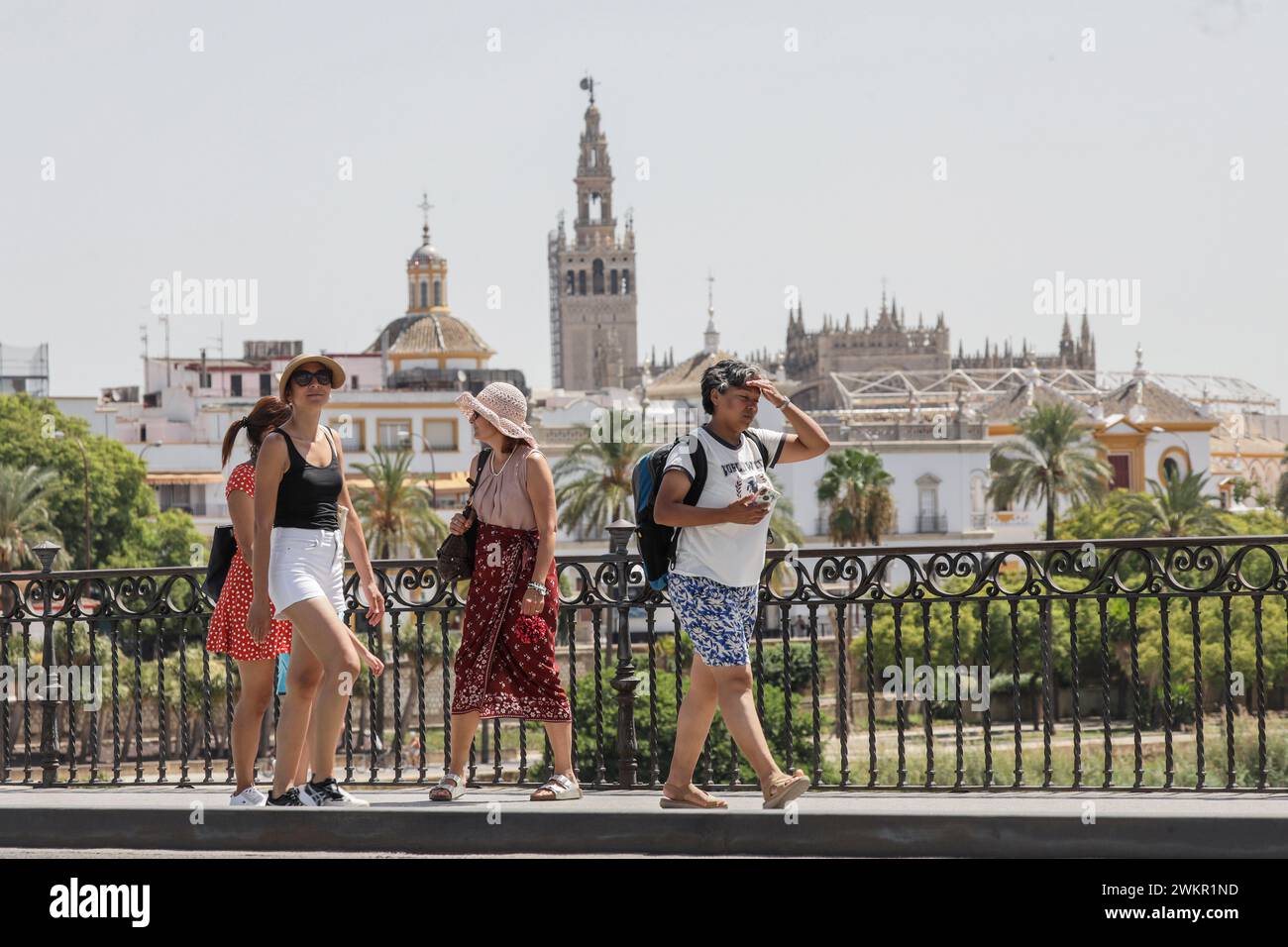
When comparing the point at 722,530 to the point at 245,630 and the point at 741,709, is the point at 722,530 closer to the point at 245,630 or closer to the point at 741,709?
the point at 741,709

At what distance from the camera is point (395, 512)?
171 feet

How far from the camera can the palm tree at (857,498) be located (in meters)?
66.7

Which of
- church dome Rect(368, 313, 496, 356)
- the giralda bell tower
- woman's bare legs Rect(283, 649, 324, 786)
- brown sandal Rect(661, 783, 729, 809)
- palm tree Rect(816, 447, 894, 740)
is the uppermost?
the giralda bell tower

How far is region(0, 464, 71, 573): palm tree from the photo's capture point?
50062 mm

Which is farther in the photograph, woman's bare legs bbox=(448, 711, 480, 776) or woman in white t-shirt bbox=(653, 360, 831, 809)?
woman's bare legs bbox=(448, 711, 480, 776)

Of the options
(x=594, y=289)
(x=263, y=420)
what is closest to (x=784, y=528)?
(x=263, y=420)

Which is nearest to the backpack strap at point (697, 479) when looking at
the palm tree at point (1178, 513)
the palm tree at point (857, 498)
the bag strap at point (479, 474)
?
the bag strap at point (479, 474)

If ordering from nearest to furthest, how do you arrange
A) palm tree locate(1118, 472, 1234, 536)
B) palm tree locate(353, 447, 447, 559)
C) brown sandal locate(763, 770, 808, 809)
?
1. brown sandal locate(763, 770, 808, 809)
2. palm tree locate(353, 447, 447, 559)
3. palm tree locate(1118, 472, 1234, 536)

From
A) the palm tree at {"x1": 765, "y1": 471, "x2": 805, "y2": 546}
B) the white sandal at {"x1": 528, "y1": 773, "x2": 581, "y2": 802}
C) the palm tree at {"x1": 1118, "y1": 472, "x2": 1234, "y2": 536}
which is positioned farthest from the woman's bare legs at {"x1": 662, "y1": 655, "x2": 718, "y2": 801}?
the palm tree at {"x1": 1118, "y1": 472, "x2": 1234, "y2": 536}

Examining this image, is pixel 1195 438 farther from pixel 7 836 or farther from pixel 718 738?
pixel 7 836

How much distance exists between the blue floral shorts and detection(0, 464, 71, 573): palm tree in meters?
43.7

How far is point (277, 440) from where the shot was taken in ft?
24.8

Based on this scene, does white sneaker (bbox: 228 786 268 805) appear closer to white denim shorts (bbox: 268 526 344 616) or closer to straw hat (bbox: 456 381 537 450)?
white denim shorts (bbox: 268 526 344 616)
